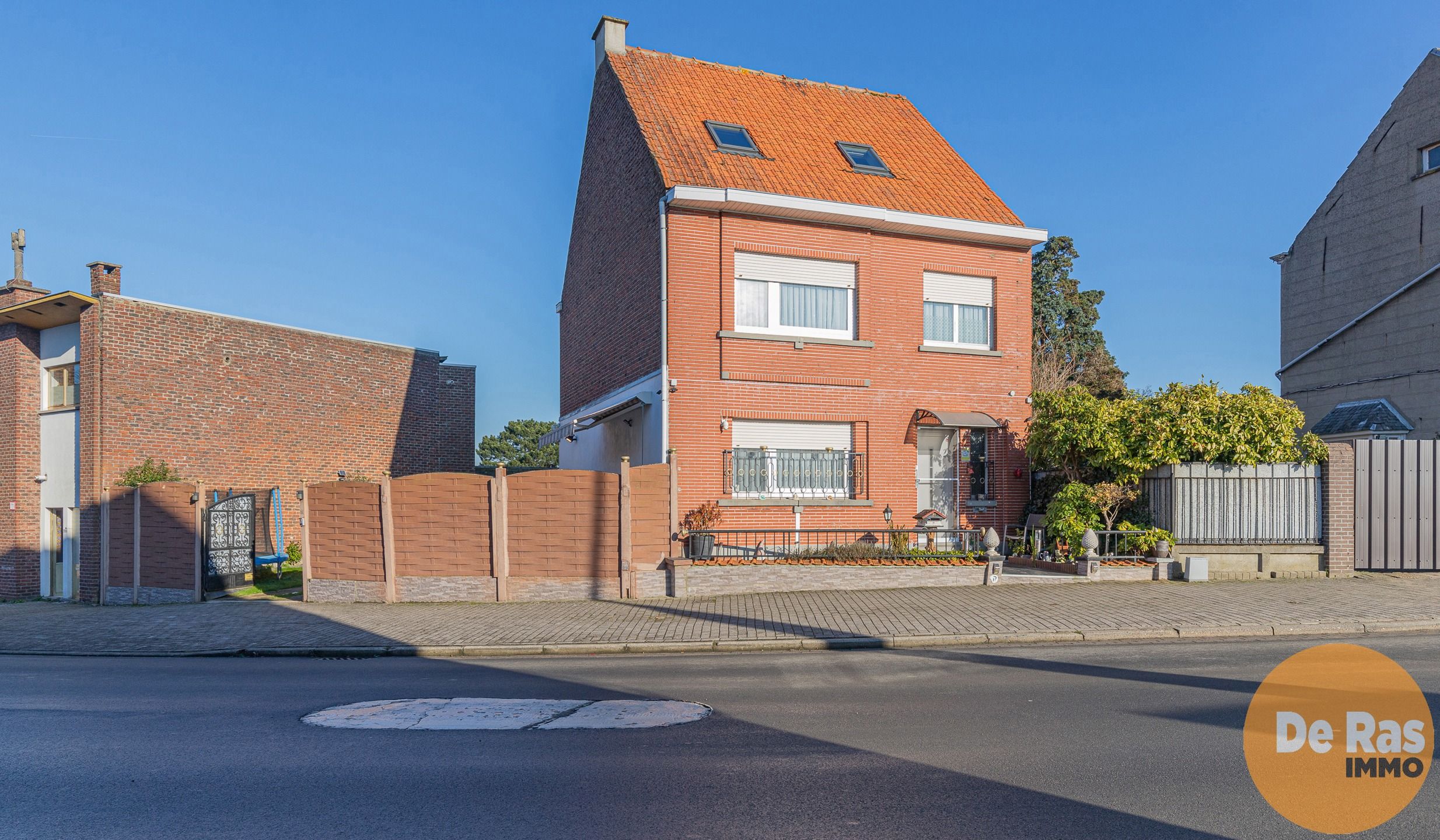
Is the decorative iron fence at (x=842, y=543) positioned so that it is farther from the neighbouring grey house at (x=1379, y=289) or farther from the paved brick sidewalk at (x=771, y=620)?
the neighbouring grey house at (x=1379, y=289)

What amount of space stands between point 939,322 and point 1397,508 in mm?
8680

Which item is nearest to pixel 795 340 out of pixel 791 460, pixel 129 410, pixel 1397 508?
pixel 791 460

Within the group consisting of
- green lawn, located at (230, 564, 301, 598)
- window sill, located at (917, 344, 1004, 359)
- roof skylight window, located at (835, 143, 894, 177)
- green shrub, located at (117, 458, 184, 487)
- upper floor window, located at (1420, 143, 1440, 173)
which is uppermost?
upper floor window, located at (1420, 143, 1440, 173)

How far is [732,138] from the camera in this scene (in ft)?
60.1

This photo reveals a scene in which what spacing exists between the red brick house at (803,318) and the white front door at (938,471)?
0.11 feet

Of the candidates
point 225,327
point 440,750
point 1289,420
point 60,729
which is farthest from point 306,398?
point 1289,420

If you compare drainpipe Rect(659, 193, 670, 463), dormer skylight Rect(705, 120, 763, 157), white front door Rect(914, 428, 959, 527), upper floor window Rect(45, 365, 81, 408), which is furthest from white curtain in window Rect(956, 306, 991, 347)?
upper floor window Rect(45, 365, 81, 408)

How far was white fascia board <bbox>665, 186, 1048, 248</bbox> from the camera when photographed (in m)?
15.9

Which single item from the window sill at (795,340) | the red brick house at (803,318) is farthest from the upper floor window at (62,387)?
the window sill at (795,340)

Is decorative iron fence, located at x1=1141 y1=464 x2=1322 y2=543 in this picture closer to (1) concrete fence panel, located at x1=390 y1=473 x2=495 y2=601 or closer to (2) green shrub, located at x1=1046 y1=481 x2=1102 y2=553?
(2) green shrub, located at x1=1046 y1=481 x2=1102 y2=553

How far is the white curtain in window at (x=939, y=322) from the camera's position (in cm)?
1784

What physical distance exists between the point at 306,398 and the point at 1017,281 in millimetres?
17549

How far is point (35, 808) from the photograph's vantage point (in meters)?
4.96

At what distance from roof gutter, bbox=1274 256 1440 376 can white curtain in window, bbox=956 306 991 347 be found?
1242cm
